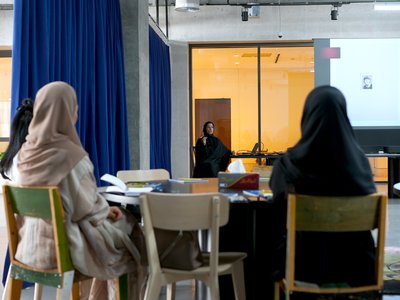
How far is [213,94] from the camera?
11.8 m

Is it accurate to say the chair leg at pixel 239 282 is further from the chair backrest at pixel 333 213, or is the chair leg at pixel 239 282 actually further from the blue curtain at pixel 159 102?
the blue curtain at pixel 159 102

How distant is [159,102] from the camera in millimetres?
9047

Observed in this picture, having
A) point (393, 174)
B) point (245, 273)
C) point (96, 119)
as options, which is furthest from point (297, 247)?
point (393, 174)

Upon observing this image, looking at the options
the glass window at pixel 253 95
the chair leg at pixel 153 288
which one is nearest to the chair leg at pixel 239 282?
the chair leg at pixel 153 288

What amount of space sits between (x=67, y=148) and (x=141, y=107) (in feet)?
14.0

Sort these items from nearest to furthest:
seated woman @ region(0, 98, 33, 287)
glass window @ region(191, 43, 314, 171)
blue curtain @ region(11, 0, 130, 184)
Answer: seated woman @ region(0, 98, 33, 287) < blue curtain @ region(11, 0, 130, 184) < glass window @ region(191, 43, 314, 171)

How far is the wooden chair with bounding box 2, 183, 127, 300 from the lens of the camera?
2449mm

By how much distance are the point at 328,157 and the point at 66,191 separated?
1212 mm

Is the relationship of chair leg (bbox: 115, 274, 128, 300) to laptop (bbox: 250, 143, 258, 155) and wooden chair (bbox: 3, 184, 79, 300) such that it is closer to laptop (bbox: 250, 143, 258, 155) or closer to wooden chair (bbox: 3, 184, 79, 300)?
wooden chair (bbox: 3, 184, 79, 300)

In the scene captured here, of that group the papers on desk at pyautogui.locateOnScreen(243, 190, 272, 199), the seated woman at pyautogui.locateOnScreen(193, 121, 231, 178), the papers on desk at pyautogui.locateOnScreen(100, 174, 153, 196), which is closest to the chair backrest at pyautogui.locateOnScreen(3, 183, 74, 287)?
the papers on desk at pyautogui.locateOnScreen(100, 174, 153, 196)

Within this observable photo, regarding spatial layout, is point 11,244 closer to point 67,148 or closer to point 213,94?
point 67,148

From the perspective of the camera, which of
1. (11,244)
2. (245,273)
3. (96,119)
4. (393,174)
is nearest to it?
(11,244)

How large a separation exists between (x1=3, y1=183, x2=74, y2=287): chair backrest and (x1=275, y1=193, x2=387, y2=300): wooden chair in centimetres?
101

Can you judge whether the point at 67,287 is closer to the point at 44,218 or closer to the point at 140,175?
the point at 44,218
